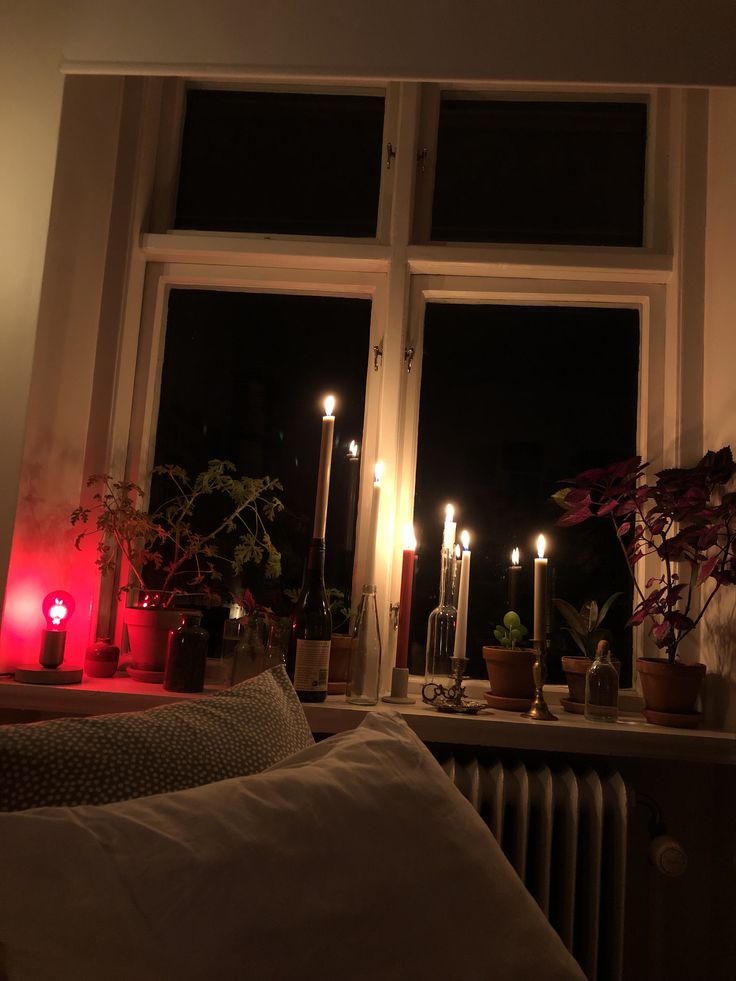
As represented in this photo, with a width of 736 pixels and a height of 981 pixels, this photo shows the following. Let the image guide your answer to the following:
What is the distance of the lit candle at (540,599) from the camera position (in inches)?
71.2

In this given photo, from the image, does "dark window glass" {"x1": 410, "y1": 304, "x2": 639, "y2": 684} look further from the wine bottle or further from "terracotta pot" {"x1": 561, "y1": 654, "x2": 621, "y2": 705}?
the wine bottle

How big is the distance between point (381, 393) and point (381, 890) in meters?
1.67

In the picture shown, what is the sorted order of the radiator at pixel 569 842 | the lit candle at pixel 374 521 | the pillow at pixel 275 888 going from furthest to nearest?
the lit candle at pixel 374 521, the radiator at pixel 569 842, the pillow at pixel 275 888

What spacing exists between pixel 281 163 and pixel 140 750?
1982 millimetres

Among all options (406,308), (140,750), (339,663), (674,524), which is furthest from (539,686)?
(140,750)

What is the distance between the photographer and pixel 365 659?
1936 millimetres

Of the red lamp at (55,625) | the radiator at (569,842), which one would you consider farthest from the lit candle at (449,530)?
the red lamp at (55,625)

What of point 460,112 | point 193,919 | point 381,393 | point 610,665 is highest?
point 460,112

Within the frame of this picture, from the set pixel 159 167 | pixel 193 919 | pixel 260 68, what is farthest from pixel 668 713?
pixel 159 167

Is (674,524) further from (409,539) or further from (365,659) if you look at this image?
(365,659)

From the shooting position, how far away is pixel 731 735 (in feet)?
5.91

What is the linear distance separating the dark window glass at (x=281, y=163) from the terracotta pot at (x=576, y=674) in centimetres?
129

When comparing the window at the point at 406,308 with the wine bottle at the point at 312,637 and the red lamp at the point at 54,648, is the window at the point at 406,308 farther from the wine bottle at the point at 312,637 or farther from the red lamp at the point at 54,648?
the red lamp at the point at 54,648

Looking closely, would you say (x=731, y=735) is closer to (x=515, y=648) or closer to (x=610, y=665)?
(x=610, y=665)
